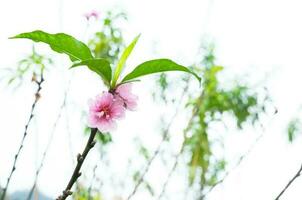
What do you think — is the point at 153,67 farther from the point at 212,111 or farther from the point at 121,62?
the point at 212,111

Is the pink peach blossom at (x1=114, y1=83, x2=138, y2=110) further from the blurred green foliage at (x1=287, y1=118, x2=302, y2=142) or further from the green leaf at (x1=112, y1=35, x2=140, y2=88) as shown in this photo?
the blurred green foliage at (x1=287, y1=118, x2=302, y2=142)

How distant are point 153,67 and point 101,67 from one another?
3.1 inches

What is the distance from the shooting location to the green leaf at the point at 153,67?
0.62m

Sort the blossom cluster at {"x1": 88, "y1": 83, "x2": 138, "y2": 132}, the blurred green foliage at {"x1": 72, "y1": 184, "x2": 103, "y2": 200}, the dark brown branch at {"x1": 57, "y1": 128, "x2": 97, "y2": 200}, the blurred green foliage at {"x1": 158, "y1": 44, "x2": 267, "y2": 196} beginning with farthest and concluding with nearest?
the blurred green foliage at {"x1": 158, "y1": 44, "x2": 267, "y2": 196}
the blurred green foliage at {"x1": 72, "y1": 184, "x2": 103, "y2": 200}
the blossom cluster at {"x1": 88, "y1": 83, "x2": 138, "y2": 132}
the dark brown branch at {"x1": 57, "y1": 128, "x2": 97, "y2": 200}

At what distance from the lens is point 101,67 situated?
61cm

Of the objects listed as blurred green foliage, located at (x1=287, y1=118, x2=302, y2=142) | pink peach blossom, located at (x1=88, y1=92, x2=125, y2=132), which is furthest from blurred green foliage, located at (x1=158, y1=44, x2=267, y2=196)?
pink peach blossom, located at (x1=88, y1=92, x2=125, y2=132)

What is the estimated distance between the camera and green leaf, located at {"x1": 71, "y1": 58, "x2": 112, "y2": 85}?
579mm

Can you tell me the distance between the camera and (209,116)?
2.76m

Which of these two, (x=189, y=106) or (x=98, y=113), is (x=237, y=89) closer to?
(x=189, y=106)

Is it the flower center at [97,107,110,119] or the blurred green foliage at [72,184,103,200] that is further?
the blurred green foliage at [72,184,103,200]

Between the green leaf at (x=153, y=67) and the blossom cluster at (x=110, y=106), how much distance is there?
0.09 ft

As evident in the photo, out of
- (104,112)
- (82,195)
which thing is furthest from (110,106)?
(82,195)

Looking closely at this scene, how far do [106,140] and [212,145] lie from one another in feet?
2.52

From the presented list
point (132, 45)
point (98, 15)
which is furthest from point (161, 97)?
point (132, 45)
